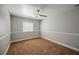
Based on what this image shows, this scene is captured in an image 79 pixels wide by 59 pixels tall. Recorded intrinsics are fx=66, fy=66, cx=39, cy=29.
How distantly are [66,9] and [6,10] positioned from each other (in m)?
1.11

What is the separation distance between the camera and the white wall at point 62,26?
4.10ft

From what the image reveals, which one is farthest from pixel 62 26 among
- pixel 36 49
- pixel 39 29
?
pixel 36 49

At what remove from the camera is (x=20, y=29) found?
4.31 feet

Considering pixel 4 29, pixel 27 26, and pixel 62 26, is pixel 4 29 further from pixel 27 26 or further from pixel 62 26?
pixel 62 26

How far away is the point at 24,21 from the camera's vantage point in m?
1.32

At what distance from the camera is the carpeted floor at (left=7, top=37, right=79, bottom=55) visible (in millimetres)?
A: 1249

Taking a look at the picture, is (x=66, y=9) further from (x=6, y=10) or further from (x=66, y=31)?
(x=6, y=10)

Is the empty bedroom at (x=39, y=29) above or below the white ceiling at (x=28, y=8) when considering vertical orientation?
below

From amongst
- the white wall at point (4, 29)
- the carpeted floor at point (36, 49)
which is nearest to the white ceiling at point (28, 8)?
the white wall at point (4, 29)

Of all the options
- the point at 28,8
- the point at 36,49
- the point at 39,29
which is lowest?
the point at 36,49

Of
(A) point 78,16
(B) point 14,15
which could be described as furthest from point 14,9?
(A) point 78,16

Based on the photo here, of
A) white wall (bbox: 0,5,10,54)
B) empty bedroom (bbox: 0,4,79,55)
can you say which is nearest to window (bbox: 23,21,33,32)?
empty bedroom (bbox: 0,4,79,55)

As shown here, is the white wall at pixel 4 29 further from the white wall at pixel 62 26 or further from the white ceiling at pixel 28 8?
the white wall at pixel 62 26

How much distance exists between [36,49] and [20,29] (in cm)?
50
